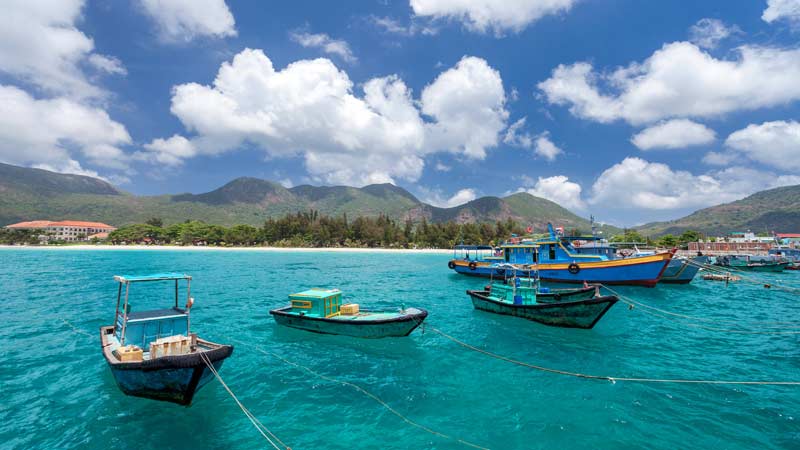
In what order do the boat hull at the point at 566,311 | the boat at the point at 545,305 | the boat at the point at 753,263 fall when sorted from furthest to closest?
the boat at the point at 753,263 → the boat at the point at 545,305 → the boat hull at the point at 566,311

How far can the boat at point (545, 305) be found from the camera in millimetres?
16578

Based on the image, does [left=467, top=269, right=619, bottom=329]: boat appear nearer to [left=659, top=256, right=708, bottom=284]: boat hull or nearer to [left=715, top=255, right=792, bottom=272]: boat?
[left=659, top=256, right=708, bottom=284]: boat hull

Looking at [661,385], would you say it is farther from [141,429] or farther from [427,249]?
[427,249]

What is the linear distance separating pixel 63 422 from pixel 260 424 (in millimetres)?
5308

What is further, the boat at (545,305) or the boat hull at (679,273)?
the boat hull at (679,273)

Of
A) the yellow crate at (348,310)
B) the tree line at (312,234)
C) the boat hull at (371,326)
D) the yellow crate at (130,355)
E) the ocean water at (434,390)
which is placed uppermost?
the tree line at (312,234)

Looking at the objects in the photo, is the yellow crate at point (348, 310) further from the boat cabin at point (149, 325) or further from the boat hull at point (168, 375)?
the boat hull at point (168, 375)

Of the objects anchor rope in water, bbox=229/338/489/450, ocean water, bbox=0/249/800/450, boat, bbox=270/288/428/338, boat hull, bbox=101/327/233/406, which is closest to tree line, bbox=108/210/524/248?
ocean water, bbox=0/249/800/450

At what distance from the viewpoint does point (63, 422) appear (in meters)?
8.52

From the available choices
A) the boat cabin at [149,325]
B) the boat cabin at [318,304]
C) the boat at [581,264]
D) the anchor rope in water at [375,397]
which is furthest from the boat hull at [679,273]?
the boat cabin at [149,325]

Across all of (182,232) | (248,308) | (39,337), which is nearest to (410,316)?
(248,308)

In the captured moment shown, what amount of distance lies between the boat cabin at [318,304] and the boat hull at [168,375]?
669 centimetres

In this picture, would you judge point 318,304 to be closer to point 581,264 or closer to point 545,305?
point 545,305

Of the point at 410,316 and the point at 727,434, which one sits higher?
the point at 410,316
